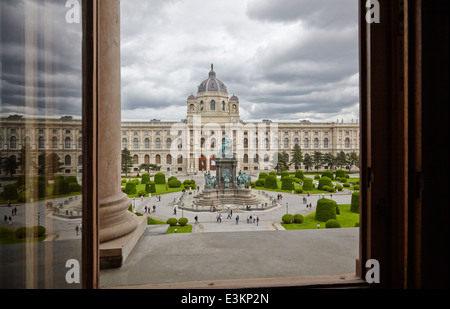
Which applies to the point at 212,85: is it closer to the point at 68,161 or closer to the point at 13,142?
the point at 68,161

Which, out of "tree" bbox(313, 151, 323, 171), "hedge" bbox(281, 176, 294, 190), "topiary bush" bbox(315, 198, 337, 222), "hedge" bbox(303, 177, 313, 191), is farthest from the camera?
"tree" bbox(313, 151, 323, 171)

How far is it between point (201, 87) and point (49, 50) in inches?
1931

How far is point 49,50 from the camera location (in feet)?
4.30

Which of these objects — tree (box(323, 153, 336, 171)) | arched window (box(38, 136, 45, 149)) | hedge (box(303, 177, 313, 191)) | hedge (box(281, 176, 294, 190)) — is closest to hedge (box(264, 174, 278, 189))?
hedge (box(281, 176, 294, 190))

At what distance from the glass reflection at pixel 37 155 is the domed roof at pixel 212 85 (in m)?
47.4

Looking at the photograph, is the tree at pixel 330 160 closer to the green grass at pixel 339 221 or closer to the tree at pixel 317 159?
the tree at pixel 317 159

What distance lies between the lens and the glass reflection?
1124mm

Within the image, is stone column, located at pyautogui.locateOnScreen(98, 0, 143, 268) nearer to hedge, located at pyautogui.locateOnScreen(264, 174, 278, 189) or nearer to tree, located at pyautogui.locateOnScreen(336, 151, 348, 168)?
hedge, located at pyautogui.locateOnScreen(264, 174, 278, 189)

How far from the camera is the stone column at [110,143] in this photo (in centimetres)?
196

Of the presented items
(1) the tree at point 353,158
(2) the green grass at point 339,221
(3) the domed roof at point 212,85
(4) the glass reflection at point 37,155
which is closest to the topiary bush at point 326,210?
(2) the green grass at point 339,221

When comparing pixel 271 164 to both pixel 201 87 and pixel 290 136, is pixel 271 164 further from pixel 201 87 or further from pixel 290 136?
pixel 201 87

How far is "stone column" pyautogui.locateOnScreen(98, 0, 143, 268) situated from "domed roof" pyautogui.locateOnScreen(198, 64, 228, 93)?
153 ft

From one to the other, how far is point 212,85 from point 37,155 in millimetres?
48244
